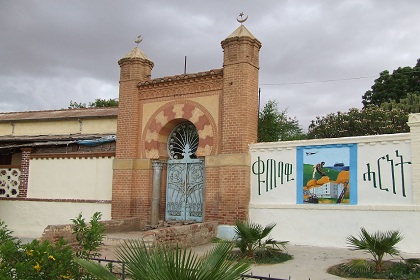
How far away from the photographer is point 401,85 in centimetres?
3159

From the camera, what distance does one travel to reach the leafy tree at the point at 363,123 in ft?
78.2

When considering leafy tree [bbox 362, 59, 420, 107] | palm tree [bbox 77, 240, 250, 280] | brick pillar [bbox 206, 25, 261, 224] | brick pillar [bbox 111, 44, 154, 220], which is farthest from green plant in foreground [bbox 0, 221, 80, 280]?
leafy tree [bbox 362, 59, 420, 107]

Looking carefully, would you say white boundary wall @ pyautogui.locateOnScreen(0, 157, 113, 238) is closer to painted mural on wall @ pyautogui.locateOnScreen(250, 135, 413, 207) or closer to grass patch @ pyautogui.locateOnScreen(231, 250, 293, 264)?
painted mural on wall @ pyautogui.locateOnScreen(250, 135, 413, 207)

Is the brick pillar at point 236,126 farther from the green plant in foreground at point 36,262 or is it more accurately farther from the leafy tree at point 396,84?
the leafy tree at point 396,84

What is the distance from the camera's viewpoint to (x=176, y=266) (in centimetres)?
398

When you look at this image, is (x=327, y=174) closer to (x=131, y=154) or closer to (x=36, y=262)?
(x=131, y=154)

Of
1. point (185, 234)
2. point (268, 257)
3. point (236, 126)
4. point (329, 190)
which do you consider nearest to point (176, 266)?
point (268, 257)

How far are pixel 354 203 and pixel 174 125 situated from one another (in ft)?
19.1

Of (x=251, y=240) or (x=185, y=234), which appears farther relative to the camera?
(x=185, y=234)

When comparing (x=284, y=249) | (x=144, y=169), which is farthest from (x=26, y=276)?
(x=144, y=169)

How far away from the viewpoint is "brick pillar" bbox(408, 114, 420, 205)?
9.65 meters

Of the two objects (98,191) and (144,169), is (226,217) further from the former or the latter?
(98,191)

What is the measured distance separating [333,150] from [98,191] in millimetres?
7620

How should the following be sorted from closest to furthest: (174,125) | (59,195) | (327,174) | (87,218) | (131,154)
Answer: (327,174)
(174,125)
(131,154)
(87,218)
(59,195)
